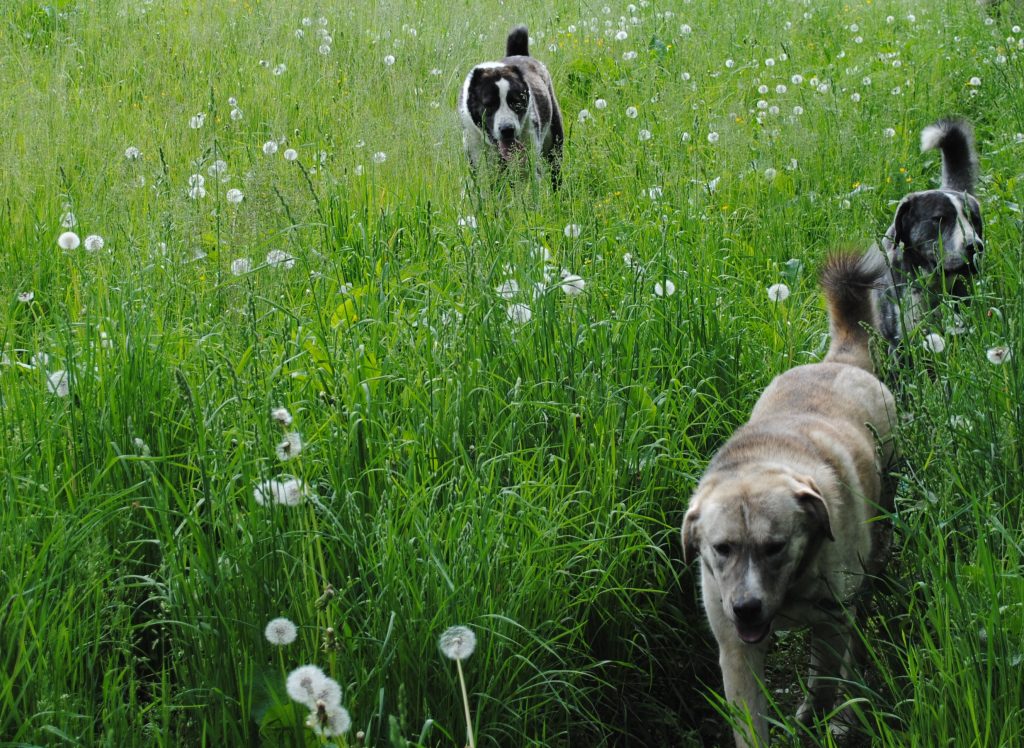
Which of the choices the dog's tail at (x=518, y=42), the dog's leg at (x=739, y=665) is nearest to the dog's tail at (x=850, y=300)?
the dog's leg at (x=739, y=665)

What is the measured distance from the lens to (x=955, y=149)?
5738 mm

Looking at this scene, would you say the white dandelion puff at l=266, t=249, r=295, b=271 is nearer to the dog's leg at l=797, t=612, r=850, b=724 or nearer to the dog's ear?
the dog's ear

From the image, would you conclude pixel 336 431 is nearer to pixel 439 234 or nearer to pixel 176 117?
pixel 439 234

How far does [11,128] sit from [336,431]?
12.5ft

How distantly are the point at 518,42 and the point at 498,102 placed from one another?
146 cm

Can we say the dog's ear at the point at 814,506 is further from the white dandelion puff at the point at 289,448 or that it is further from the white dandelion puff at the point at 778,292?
the white dandelion puff at the point at 778,292

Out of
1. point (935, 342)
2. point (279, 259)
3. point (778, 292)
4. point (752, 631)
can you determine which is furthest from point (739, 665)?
point (279, 259)

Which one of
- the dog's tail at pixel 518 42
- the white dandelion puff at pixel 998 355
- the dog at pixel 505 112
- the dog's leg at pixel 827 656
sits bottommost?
the dog's leg at pixel 827 656

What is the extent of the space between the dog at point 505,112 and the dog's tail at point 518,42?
0.81 m

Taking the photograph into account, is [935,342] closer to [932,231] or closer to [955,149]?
[932,231]

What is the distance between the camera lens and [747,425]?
12.3ft

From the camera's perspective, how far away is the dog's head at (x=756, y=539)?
9.48ft

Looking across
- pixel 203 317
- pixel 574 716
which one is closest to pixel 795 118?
pixel 203 317

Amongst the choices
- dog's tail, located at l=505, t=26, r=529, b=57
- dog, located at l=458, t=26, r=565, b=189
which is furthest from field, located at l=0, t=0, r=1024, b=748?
dog's tail, located at l=505, t=26, r=529, b=57
